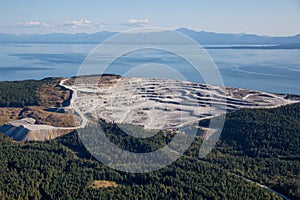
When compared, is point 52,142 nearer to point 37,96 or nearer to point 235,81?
point 37,96

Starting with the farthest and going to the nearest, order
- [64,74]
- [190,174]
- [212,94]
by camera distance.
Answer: [64,74], [212,94], [190,174]

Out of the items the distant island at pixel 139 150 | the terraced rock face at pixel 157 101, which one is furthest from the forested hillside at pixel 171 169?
the terraced rock face at pixel 157 101

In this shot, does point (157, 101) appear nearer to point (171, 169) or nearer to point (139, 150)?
point (139, 150)

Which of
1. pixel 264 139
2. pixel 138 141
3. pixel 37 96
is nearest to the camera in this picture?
pixel 138 141

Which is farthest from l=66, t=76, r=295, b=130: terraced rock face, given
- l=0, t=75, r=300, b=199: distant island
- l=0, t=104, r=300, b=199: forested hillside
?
l=0, t=104, r=300, b=199: forested hillside

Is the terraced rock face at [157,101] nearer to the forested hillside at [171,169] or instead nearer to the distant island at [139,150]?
the distant island at [139,150]

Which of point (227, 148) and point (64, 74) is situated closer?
point (227, 148)

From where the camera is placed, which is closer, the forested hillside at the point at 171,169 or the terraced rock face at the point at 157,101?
the forested hillside at the point at 171,169

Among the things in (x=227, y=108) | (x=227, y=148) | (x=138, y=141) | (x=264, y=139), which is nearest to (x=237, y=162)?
(x=227, y=148)
